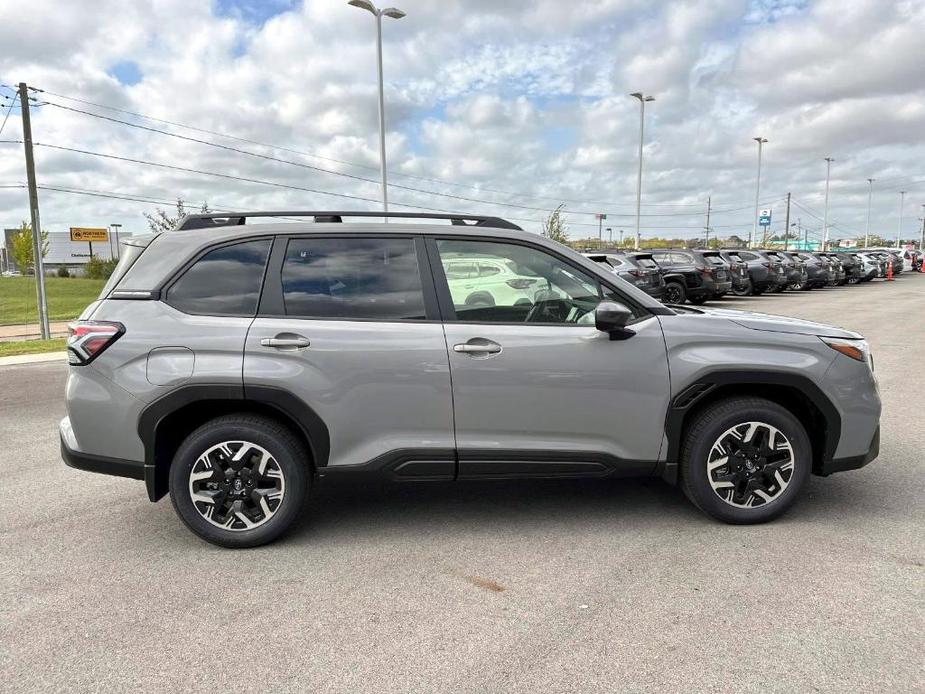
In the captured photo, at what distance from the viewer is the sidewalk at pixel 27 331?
23.8 metres

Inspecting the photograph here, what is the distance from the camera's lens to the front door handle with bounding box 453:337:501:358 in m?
3.67

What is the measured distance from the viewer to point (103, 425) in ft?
12.1

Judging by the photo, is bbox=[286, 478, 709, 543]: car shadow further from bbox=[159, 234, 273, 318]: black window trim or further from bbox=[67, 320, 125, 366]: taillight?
bbox=[67, 320, 125, 366]: taillight

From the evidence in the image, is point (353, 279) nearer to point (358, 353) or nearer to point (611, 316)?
Result: point (358, 353)

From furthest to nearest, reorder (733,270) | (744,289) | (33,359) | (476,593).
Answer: (744,289)
(733,270)
(33,359)
(476,593)

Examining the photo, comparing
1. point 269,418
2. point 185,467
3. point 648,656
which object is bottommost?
point 648,656

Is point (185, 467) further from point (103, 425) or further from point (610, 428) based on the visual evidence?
point (610, 428)

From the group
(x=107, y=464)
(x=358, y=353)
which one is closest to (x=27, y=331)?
(x=107, y=464)

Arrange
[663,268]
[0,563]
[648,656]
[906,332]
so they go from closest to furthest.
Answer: [648,656] < [0,563] < [906,332] < [663,268]

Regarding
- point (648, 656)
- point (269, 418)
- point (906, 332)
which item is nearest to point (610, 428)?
point (648, 656)

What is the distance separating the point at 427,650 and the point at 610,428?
1.57m

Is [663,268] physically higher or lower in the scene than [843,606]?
higher

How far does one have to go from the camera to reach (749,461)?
3.87 meters

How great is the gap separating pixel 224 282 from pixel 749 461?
3.04 metres
